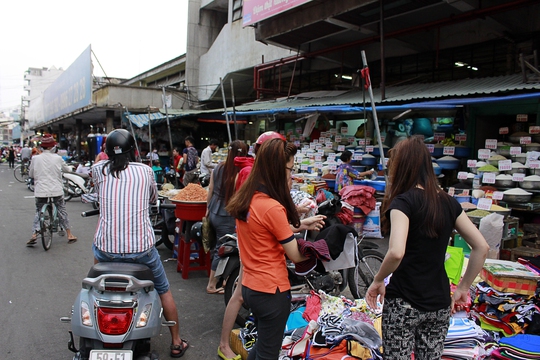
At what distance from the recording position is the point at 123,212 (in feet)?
10.9

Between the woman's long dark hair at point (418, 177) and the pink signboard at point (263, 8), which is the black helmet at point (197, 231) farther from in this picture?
the pink signboard at point (263, 8)

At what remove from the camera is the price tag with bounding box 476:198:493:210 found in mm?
6453

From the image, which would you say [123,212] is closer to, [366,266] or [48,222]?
[366,266]

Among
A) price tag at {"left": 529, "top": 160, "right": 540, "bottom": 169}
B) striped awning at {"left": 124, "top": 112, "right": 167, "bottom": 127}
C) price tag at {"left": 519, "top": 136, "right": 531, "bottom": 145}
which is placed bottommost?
price tag at {"left": 529, "top": 160, "right": 540, "bottom": 169}

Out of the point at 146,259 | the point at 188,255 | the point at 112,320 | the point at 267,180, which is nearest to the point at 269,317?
the point at 267,180

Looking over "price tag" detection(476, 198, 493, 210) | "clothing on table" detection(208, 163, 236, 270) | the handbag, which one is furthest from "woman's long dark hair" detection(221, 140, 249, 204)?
"price tag" detection(476, 198, 493, 210)

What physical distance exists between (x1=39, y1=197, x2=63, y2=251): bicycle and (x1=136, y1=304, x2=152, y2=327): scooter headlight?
5.10 metres

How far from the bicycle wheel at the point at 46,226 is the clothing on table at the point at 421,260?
6.83 metres

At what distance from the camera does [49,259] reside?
22.3 ft

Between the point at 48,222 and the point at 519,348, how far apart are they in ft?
24.5

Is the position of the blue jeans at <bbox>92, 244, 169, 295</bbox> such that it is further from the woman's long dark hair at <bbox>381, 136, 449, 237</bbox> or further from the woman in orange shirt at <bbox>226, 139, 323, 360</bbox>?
the woman's long dark hair at <bbox>381, 136, 449, 237</bbox>

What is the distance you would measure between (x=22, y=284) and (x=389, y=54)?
1130cm

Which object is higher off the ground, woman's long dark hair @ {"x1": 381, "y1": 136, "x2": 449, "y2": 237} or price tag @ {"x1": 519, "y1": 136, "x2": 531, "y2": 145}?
price tag @ {"x1": 519, "y1": 136, "x2": 531, "y2": 145}

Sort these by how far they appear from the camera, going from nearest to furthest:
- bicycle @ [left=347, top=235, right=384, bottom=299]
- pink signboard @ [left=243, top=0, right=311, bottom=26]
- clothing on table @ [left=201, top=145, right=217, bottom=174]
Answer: bicycle @ [left=347, top=235, right=384, bottom=299] < pink signboard @ [left=243, top=0, right=311, bottom=26] < clothing on table @ [left=201, top=145, right=217, bottom=174]
